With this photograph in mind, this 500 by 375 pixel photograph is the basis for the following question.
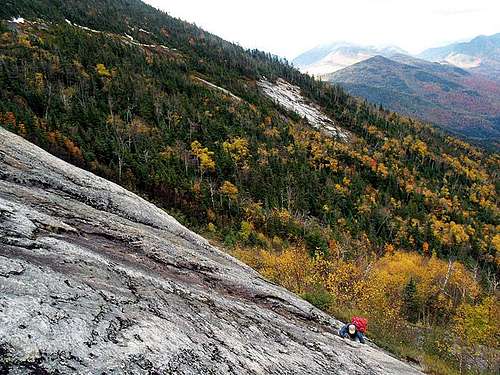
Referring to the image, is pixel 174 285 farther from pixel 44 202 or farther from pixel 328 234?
pixel 328 234

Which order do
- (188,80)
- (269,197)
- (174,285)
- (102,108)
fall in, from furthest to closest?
(188,80), (102,108), (269,197), (174,285)

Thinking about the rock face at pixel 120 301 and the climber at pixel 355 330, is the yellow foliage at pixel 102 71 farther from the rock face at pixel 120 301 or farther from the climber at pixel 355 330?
the climber at pixel 355 330

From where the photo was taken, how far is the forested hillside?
234 ft

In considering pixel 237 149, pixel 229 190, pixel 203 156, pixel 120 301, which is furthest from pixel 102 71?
pixel 120 301

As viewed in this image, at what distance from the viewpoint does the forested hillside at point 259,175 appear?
71.2 m

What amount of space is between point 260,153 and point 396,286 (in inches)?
3252

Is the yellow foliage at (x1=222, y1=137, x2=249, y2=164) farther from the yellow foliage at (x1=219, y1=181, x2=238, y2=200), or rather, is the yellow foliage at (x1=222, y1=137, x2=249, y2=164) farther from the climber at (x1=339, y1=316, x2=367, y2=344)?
the climber at (x1=339, y1=316, x2=367, y2=344)

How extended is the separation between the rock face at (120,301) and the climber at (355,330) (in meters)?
0.49

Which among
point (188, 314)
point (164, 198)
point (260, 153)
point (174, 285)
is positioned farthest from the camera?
point (260, 153)

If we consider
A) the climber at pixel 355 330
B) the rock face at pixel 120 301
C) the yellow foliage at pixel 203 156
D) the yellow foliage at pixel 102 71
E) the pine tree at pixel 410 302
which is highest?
the yellow foliage at pixel 102 71

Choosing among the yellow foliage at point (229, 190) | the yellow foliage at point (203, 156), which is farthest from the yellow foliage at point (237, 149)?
the yellow foliage at point (229, 190)

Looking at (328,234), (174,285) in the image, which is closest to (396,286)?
(328,234)

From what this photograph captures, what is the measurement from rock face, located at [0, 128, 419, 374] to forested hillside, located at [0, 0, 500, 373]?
2275 cm

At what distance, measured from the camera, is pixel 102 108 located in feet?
418
